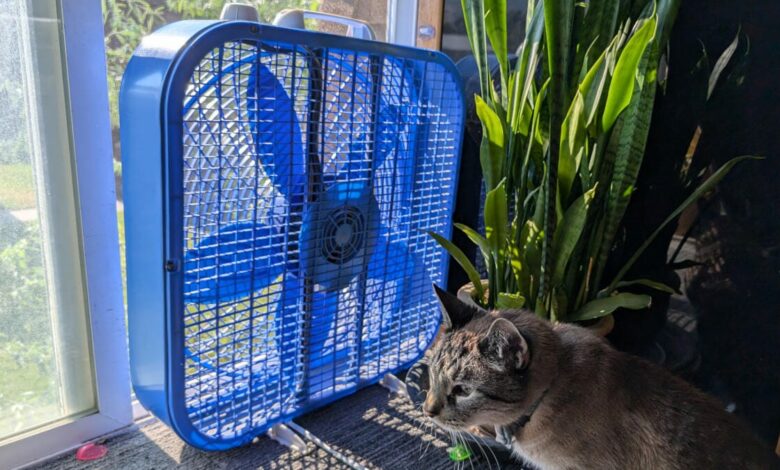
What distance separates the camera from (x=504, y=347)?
844 mm

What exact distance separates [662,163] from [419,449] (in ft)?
2.72

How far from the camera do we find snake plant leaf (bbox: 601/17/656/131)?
898 millimetres

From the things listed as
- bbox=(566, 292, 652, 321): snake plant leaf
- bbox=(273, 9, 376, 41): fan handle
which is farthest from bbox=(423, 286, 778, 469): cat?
bbox=(273, 9, 376, 41): fan handle

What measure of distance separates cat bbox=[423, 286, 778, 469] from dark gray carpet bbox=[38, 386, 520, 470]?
259 millimetres

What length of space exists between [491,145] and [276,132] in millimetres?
461

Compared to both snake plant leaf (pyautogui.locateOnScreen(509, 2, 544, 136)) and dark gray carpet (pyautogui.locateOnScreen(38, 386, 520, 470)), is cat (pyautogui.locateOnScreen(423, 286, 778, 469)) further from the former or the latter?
snake plant leaf (pyautogui.locateOnScreen(509, 2, 544, 136))

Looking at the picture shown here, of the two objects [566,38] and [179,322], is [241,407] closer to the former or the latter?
[179,322]

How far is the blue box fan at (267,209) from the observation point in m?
0.91

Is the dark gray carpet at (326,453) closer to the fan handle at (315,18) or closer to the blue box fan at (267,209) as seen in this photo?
the blue box fan at (267,209)

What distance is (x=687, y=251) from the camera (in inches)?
47.4

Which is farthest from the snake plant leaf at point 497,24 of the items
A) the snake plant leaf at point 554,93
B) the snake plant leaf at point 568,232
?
the snake plant leaf at point 568,232

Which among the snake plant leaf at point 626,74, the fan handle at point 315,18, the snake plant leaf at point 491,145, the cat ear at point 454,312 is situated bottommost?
the cat ear at point 454,312

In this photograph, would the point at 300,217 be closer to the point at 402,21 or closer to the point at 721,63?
the point at 402,21

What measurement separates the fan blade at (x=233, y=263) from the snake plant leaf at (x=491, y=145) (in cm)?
47
